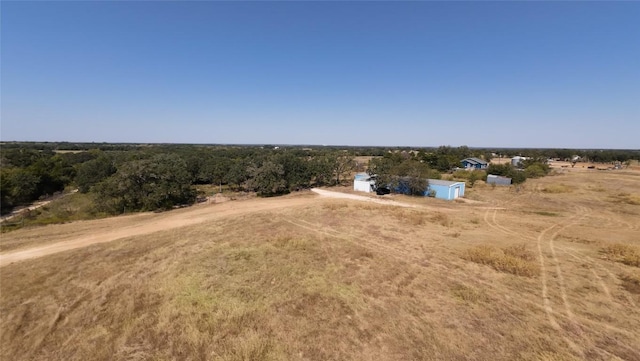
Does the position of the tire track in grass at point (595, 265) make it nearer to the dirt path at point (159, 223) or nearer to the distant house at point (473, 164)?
the dirt path at point (159, 223)

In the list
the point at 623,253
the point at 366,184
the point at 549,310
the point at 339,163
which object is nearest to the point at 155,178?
the point at 366,184

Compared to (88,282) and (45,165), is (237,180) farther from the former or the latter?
(45,165)

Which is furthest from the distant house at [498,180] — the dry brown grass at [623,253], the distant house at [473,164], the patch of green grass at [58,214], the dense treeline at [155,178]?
the patch of green grass at [58,214]

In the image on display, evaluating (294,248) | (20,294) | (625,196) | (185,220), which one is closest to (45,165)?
(185,220)

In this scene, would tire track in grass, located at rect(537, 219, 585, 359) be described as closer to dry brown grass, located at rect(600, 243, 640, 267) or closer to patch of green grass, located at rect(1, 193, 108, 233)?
dry brown grass, located at rect(600, 243, 640, 267)

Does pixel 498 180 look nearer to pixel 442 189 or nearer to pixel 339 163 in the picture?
pixel 442 189
